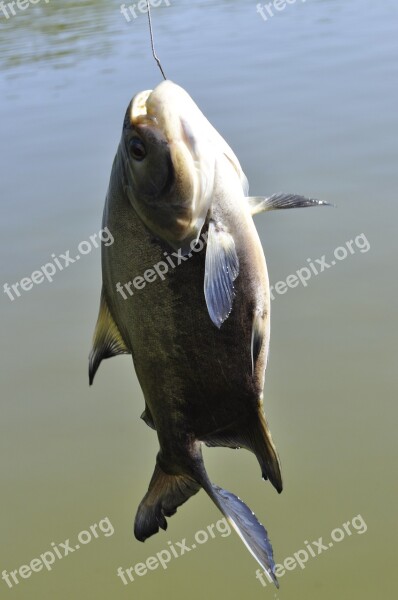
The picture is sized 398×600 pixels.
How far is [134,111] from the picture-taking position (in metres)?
2.61

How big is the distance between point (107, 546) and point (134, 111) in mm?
2153

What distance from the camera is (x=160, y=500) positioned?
292cm

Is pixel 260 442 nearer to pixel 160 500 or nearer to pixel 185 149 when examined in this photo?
pixel 160 500

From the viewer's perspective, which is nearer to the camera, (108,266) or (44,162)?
(108,266)

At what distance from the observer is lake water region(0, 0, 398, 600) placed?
3951 mm

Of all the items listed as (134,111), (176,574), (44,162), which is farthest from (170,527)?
(44,162)

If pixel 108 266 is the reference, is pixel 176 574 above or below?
below

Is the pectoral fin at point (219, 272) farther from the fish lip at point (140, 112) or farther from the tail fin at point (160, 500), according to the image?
the tail fin at point (160, 500)

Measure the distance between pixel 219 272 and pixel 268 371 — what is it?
7.72 ft

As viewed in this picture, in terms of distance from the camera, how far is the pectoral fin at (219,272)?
2480mm

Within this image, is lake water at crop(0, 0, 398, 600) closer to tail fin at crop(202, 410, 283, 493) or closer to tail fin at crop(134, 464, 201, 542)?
tail fin at crop(134, 464, 201, 542)

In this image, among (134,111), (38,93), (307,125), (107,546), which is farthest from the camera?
(38,93)

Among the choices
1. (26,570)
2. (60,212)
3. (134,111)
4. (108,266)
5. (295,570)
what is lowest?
(295,570)

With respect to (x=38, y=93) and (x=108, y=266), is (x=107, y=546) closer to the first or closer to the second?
(x=108, y=266)
